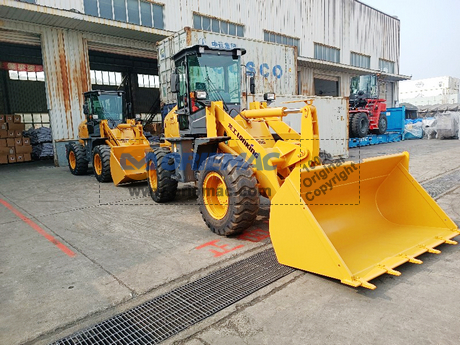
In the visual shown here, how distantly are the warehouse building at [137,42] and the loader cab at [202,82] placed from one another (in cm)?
817

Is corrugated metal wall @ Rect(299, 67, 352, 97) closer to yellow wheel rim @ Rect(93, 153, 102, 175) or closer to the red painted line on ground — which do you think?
yellow wheel rim @ Rect(93, 153, 102, 175)

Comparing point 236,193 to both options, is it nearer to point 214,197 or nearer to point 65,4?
point 214,197

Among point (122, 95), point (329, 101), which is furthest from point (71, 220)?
point (329, 101)

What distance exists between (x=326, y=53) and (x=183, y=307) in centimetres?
2457

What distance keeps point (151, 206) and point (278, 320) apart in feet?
14.4

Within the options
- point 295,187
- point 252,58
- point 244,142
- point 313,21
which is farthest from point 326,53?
point 295,187

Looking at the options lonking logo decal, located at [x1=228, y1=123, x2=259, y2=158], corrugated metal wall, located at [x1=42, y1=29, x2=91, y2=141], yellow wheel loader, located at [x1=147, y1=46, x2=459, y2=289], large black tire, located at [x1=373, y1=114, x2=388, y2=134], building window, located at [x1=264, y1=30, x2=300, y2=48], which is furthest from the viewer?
large black tire, located at [x1=373, y1=114, x2=388, y2=134]

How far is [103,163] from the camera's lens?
908 cm

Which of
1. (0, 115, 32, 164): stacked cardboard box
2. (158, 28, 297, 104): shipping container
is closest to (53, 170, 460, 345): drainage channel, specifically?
(158, 28, 297, 104): shipping container

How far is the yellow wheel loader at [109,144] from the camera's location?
340 inches

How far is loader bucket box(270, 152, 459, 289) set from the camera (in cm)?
311

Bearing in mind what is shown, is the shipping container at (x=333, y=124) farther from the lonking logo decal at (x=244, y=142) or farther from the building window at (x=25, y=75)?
the building window at (x=25, y=75)

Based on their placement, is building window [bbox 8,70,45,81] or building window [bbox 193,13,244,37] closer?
building window [bbox 193,13,244,37]

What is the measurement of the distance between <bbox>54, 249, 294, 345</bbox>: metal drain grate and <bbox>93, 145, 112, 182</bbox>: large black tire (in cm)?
654
